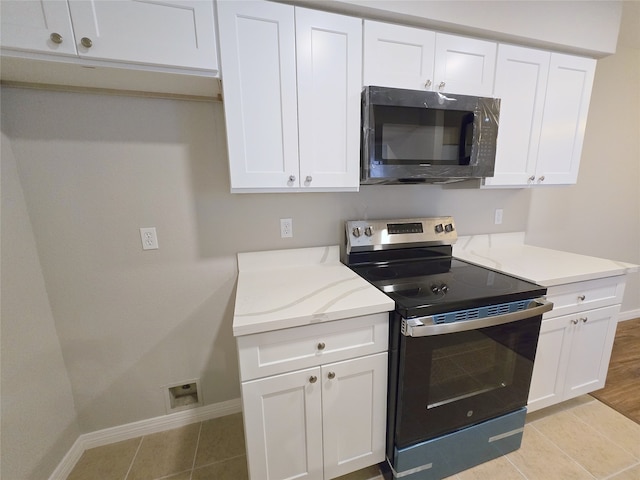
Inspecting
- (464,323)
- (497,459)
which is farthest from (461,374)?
(497,459)

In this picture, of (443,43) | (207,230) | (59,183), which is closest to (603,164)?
(443,43)

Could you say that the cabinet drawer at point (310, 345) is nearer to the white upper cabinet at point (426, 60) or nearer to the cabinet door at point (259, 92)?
the cabinet door at point (259, 92)

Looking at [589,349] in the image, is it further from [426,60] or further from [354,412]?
[426,60]

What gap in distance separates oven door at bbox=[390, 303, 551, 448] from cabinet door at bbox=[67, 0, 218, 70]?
1.43m

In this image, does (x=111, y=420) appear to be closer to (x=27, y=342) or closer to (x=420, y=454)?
(x=27, y=342)

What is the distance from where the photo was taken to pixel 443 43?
1320 mm

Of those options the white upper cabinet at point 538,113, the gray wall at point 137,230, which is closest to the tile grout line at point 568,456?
the white upper cabinet at point 538,113

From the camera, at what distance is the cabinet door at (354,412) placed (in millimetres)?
1104

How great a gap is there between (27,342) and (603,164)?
13.4 feet

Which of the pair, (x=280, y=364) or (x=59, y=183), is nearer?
(x=280, y=364)

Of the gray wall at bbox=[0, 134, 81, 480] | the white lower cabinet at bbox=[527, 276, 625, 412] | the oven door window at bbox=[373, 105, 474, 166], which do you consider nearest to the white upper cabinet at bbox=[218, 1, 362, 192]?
the oven door window at bbox=[373, 105, 474, 166]

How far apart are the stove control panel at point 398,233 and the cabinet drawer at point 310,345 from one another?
1.91 feet

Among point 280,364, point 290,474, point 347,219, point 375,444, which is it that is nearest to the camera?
point 280,364

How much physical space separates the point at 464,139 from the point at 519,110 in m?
0.47
